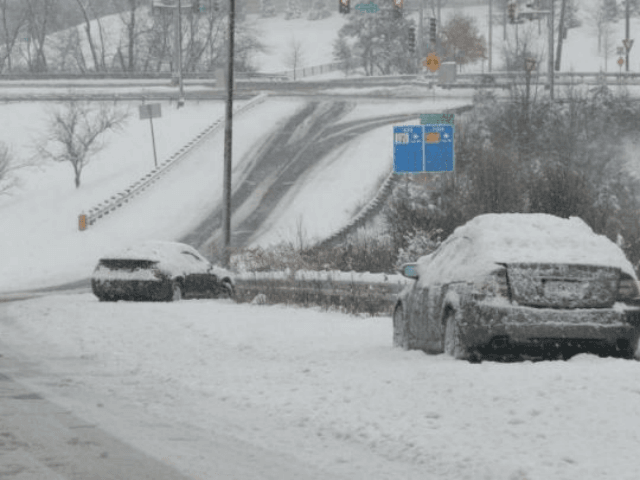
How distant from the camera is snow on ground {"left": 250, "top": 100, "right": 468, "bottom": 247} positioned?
150ft

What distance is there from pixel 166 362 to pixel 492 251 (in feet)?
13.3

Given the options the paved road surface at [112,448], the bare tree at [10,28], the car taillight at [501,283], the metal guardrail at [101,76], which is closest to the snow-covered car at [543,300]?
the car taillight at [501,283]

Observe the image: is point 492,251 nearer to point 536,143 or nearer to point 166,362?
point 166,362

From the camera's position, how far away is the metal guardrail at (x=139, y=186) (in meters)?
48.5

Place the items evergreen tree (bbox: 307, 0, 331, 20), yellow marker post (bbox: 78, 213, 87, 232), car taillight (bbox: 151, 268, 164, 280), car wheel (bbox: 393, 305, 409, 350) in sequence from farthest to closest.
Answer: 1. evergreen tree (bbox: 307, 0, 331, 20)
2. yellow marker post (bbox: 78, 213, 87, 232)
3. car taillight (bbox: 151, 268, 164, 280)
4. car wheel (bbox: 393, 305, 409, 350)

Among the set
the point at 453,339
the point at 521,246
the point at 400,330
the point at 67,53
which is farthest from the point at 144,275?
the point at 67,53

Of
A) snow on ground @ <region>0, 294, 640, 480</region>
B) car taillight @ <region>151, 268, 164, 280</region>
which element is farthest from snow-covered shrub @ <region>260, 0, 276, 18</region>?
snow on ground @ <region>0, 294, 640, 480</region>

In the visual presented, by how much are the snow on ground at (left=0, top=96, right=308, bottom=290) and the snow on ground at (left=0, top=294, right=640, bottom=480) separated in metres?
28.0

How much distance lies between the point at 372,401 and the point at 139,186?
140ft

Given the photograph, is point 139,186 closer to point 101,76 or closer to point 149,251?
point 149,251

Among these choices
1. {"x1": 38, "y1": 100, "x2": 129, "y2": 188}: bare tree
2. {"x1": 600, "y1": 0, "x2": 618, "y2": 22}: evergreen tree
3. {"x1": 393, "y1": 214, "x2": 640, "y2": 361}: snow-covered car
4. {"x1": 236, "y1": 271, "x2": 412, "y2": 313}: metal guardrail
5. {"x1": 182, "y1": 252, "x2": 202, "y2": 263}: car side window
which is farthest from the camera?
{"x1": 600, "y1": 0, "x2": 618, "y2": 22}: evergreen tree

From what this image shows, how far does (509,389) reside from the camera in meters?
9.44

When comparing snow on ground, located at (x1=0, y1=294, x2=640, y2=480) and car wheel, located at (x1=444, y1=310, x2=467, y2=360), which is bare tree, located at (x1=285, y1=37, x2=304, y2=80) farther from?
car wheel, located at (x1=444, y1=310, x2=467, y2=360)

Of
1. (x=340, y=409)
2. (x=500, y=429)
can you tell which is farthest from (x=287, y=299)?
(x=500, y=429)
